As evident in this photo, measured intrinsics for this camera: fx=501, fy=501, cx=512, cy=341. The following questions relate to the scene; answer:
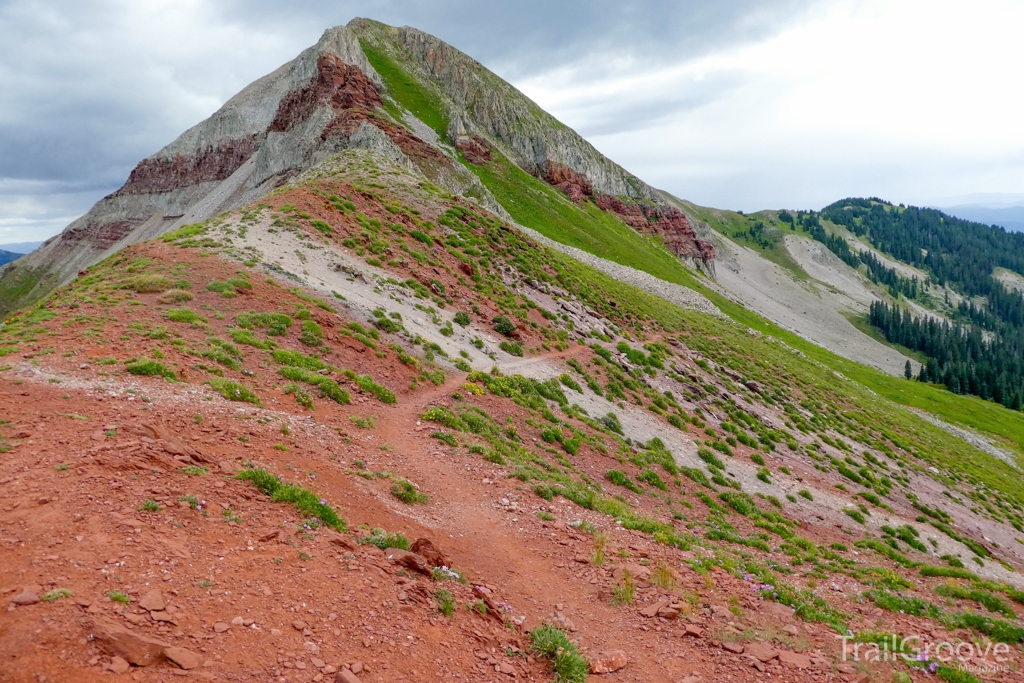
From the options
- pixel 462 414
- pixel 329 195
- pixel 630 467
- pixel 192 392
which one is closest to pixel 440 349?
pixel 462 414

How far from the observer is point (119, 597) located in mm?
6621

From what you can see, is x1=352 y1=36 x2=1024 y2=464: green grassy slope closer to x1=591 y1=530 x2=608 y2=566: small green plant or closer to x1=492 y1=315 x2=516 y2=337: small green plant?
x1=492 y1=315 x2=516 y2=337: small green plant

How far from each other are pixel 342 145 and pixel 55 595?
6032 centimetres

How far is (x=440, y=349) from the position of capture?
2591 cm

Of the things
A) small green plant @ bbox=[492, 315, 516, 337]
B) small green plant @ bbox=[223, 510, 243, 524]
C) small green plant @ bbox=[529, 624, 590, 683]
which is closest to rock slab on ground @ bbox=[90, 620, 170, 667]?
small green plant @ bbox=[223, 510, 243, 524]

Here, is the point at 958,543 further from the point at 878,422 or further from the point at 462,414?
the point at 462,414

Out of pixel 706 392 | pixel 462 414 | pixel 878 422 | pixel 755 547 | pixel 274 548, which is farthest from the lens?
pixel 878 422

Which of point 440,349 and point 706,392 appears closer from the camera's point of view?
point 440,349

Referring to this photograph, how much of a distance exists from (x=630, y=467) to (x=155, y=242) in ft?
90.2

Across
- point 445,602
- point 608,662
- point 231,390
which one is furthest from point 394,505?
point 231,390

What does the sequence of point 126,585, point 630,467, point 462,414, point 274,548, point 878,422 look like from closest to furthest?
1. point 126,585
2. point 274,548
3. point 462,414
4. point 630,467
5. point 878,422

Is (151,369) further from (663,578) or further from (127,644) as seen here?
(663,578)

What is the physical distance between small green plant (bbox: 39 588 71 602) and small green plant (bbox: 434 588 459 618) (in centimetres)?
524

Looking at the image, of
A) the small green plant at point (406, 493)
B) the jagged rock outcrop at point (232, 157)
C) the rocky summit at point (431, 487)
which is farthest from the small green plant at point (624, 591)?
the jagged rock outcrop at point (232, 157)
